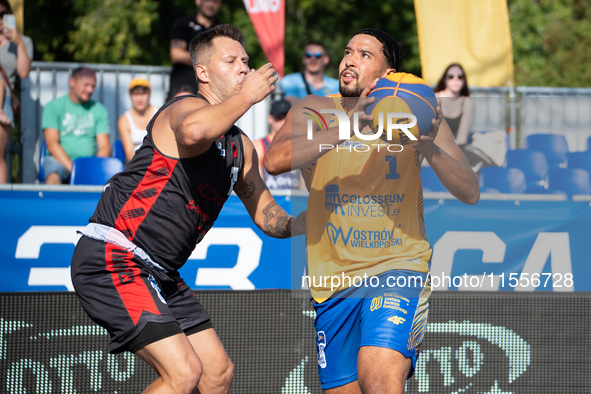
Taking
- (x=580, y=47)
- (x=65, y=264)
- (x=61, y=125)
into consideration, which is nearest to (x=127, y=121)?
(x=61, y=125)

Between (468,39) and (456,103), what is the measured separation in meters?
3.54

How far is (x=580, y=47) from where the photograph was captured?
27484mm

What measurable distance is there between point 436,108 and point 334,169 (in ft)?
2.14

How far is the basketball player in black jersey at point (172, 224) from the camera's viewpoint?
300 centimetres

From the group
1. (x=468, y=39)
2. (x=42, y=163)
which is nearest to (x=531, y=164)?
(x=468, y=39)

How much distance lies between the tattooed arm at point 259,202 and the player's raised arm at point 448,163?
890mm

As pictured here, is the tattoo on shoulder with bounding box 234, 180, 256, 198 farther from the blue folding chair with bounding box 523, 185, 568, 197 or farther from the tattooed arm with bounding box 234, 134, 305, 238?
the blue folding chair with bounding box 523, 185, 568, 197

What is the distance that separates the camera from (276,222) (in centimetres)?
364

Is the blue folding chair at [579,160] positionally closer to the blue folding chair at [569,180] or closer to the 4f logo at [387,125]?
the blue folding chair at [569,180]

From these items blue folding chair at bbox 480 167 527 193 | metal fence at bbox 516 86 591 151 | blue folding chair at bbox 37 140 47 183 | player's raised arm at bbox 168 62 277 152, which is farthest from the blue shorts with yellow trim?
metal fence at bbox 516 86 591 151

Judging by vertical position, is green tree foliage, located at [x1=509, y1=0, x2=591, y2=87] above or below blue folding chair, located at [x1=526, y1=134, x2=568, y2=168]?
above

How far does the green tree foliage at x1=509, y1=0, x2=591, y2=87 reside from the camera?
67.1 feet

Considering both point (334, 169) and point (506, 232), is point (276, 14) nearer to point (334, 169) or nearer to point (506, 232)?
point (506, 232)

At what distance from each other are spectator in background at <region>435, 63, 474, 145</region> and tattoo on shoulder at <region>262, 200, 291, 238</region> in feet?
10.2
